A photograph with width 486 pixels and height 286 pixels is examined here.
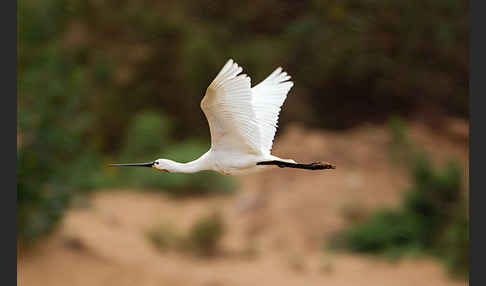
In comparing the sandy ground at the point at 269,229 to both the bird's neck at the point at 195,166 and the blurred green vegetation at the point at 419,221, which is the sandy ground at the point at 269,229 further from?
the bird's neck at the point at 195,166

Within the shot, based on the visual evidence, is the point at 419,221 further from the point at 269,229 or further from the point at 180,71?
the point at 180,71

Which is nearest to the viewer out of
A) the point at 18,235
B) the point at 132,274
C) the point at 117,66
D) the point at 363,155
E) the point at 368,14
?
the point at 18,235

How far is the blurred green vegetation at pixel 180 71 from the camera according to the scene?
9.52 metres

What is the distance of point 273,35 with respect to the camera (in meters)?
13.4

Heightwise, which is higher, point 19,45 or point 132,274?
point 19,45

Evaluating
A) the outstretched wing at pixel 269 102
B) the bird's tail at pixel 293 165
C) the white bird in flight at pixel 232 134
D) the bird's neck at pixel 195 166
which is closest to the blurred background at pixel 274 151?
the outstretched wing at pixel 269 102

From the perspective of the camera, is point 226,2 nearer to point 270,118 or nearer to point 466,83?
point 466,83

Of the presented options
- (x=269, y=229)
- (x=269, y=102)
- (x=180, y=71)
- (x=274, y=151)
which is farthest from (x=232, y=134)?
(x=180, y=71)

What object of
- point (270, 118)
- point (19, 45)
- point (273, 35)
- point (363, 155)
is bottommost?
point (270, 118)

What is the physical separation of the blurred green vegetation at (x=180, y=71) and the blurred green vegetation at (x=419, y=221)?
271 centimetres

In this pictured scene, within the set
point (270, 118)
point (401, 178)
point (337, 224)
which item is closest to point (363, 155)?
point (401, 178)

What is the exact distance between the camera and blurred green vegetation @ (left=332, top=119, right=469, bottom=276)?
1059cm

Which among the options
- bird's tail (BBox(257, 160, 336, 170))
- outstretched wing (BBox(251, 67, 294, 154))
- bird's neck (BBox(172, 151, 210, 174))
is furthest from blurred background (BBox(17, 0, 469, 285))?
bird's tail (BBox(257, 160, 336, 170))

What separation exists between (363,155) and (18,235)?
6.65 m
